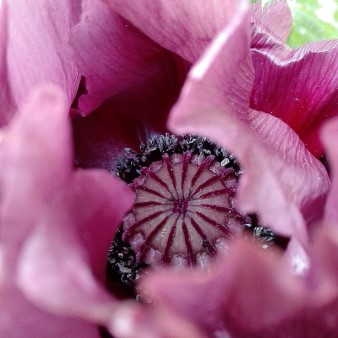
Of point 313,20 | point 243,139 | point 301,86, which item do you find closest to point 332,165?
point 243,139

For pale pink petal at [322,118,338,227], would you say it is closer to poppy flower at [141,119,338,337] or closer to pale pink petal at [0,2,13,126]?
poppy flower at [141,119,338,337]

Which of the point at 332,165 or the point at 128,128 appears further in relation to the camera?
the point at 128,128

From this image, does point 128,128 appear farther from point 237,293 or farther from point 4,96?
point 237,293

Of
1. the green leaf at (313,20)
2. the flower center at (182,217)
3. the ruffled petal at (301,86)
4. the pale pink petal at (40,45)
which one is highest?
the green leaf at (313,20)

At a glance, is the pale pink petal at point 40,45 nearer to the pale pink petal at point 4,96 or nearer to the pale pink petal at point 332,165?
the pale pink petal at point 4,96

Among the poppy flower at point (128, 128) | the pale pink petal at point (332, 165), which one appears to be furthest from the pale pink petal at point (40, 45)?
the pale pink petal at point (332, 165)
